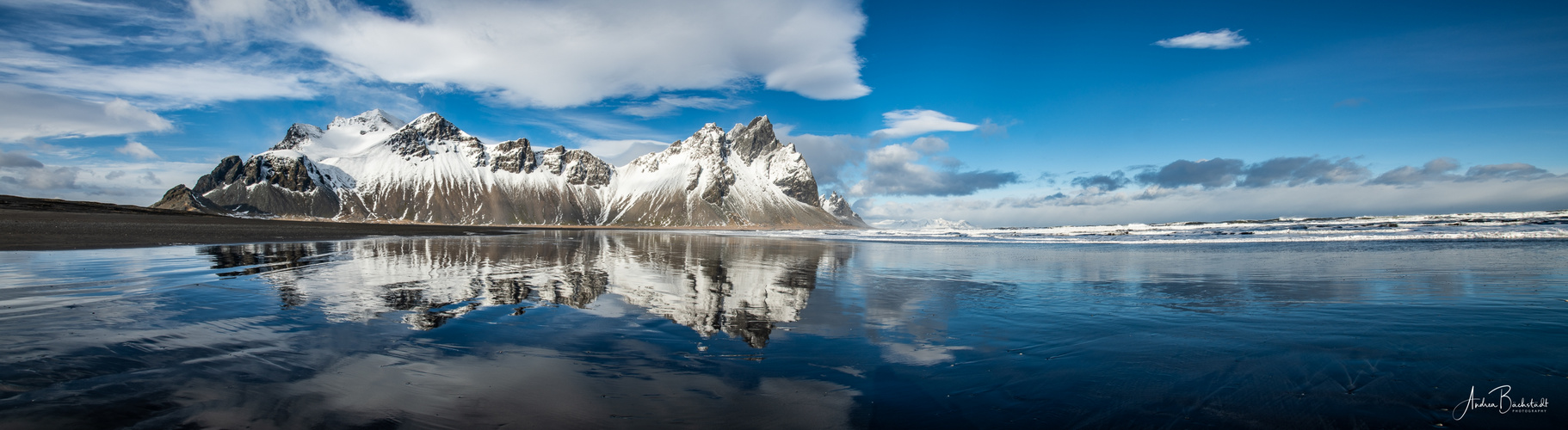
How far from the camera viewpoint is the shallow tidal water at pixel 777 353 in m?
5.57

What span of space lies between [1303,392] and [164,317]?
17427 mm

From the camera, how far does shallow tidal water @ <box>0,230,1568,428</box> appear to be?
5.57 metres

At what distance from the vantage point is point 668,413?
560 cm

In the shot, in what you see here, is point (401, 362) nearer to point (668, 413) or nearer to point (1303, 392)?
point (668, 413)
